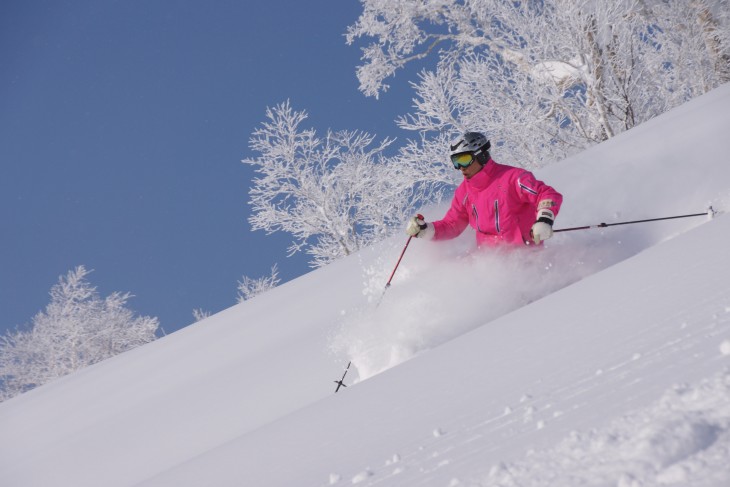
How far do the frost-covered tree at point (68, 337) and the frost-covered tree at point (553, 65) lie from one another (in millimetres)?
13377

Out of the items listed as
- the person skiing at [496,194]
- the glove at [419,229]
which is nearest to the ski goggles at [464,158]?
the person skiing at [496,194]

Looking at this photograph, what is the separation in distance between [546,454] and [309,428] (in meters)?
1.21

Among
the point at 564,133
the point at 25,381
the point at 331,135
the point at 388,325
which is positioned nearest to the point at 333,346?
the point at 388,325

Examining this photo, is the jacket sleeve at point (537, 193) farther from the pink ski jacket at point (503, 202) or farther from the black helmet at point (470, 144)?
the black helmet at point (470, 144)

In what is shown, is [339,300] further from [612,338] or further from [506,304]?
[612,338]

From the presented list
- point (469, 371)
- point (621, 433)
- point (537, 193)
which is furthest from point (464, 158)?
point (621, 433)

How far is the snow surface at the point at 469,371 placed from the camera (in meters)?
1.28

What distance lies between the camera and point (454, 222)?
5.01m

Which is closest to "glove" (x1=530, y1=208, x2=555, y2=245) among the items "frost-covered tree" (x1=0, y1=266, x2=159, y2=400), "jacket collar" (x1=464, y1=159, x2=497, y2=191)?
"jacket collar" (x1=464, y1=159, x2=497, y2=191)

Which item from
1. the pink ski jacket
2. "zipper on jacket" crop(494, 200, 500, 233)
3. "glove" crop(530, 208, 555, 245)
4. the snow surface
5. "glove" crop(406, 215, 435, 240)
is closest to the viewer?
the snow surface

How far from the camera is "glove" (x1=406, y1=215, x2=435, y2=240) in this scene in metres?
4.81

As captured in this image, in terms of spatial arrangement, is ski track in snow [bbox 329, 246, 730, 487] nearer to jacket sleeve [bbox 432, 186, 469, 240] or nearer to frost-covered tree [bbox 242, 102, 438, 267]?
jacket sleeve [bbox 432, 186, 469, 240]

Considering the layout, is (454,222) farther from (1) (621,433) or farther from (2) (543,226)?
(1) (621,433)

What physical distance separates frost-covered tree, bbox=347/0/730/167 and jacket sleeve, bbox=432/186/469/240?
26.4ft
